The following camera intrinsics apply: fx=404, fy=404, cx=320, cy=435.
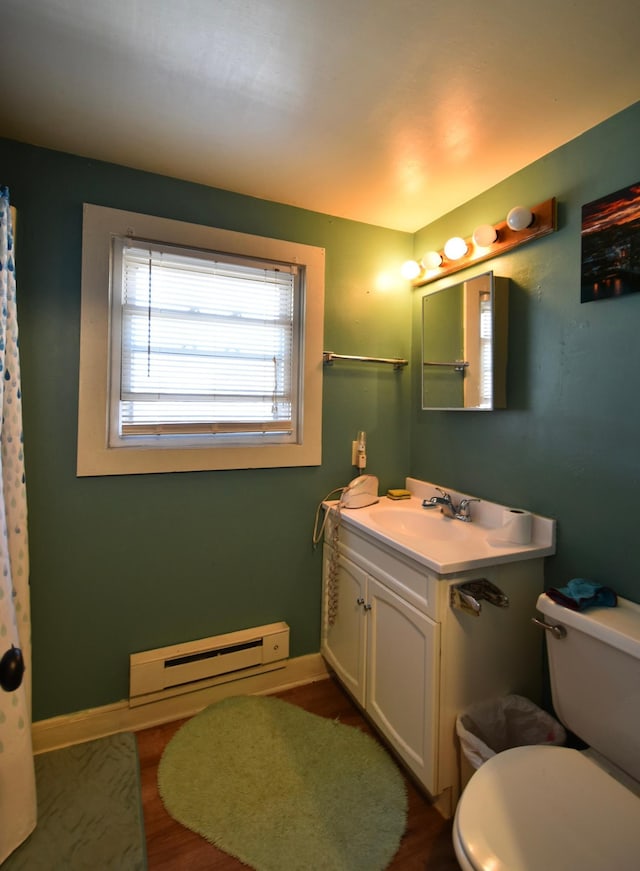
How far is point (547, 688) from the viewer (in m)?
1.45

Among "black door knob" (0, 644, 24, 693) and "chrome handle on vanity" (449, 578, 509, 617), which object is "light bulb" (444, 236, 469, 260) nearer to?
"chrome handle on vanity" (449, 578, 509, 617)

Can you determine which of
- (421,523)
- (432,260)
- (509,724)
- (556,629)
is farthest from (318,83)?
(509,724)

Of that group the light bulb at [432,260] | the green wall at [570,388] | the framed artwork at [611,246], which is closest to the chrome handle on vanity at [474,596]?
the green wall at [570,388]

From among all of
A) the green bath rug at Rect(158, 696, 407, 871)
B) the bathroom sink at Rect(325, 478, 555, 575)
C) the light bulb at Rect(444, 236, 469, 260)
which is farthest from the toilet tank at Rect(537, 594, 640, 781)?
the light bulb at Rect(444, 236, 469, 260)

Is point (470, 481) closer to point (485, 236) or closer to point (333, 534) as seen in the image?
point (333, 534)

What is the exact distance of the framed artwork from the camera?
1203mm

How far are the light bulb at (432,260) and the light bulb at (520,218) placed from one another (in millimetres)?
444

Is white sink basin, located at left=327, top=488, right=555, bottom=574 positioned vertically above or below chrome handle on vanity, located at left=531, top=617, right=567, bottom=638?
above

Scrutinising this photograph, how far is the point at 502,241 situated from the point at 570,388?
26.3 inches

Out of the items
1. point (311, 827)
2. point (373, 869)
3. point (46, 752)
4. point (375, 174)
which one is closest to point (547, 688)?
point (373, 869)

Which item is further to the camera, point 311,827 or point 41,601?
point 41,601

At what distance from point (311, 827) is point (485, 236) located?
2.16 meters

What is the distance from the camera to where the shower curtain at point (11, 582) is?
1.04 metres

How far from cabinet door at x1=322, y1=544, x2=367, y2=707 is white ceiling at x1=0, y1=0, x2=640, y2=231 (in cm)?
165
